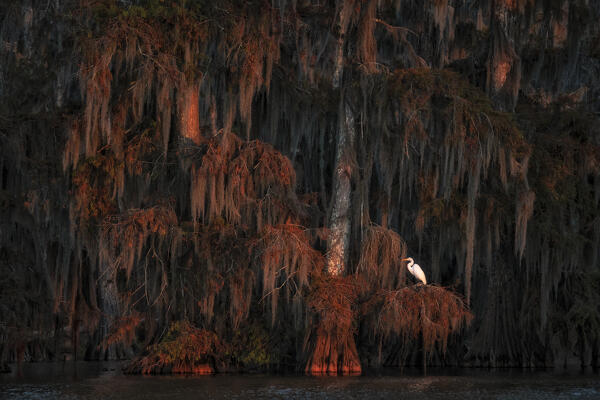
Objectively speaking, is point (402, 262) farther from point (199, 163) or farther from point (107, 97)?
point (107, 97)

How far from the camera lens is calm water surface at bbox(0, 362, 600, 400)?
18000 millimetres

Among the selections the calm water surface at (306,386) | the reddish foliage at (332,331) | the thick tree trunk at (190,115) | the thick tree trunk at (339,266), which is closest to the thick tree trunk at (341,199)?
the thick tree trunk at (339,266)

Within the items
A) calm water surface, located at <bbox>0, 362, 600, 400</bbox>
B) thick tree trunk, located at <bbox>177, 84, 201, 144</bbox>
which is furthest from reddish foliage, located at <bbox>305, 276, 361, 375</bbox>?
thick tree trunk, located at <bbox>177, 84, 201, 144</bbox>

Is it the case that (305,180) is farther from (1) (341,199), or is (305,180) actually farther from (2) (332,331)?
(2) (332,331)

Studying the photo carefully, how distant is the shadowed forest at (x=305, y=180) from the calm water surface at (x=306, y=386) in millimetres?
1008

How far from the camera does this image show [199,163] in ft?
74.2

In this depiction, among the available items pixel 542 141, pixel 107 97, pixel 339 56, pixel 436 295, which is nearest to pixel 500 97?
pixel 542 141

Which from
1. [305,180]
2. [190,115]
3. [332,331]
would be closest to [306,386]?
[332,331]

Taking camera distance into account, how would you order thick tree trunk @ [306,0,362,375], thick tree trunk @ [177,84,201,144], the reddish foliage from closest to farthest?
the reddish foliage
thick tree trunk @ [306,0,362,375]
thick tree trunk @ [177,84,201,144]

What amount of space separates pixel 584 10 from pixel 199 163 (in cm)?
920

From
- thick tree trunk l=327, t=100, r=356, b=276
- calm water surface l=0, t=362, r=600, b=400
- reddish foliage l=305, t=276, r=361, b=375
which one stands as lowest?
calm water surface l=0, t=362, r=600, b=400

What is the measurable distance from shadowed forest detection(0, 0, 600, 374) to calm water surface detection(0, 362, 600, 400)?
3.31 feet

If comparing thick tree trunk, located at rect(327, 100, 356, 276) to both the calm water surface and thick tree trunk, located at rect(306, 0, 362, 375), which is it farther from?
the calm water surface

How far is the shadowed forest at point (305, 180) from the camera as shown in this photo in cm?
2258
